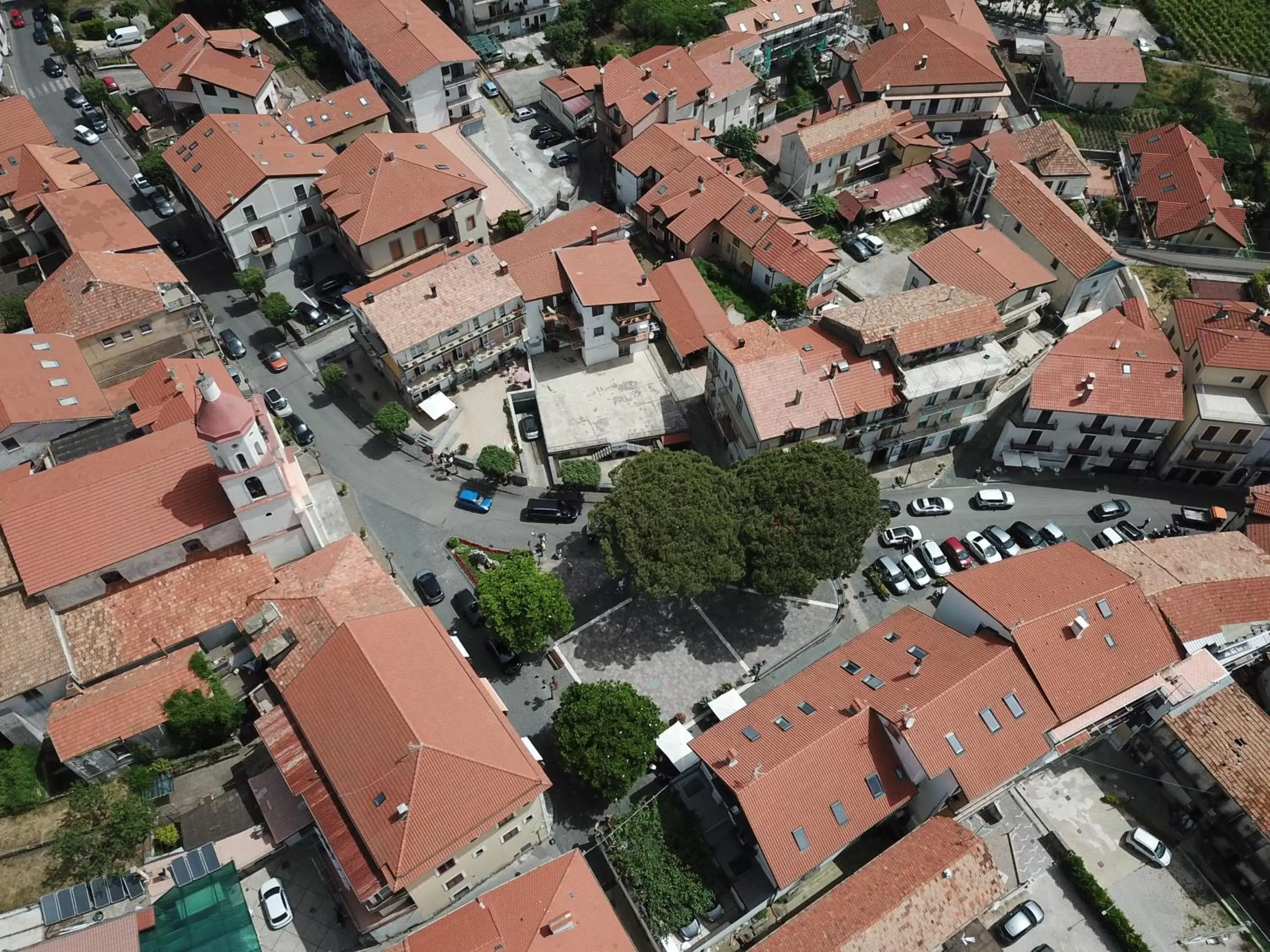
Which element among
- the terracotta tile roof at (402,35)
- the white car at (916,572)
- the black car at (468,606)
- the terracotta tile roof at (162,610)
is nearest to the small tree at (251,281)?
the terracotta tile roof at (402,35)

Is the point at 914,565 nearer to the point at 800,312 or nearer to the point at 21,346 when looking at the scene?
the point at 800,312

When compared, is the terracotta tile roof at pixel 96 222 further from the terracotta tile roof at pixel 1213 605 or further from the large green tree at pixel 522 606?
the terracotta tile roof at pixel 1213 605

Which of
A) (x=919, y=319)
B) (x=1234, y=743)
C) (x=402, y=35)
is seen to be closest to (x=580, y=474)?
(x=919, y=319)

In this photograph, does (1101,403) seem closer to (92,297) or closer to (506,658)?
(506,658)

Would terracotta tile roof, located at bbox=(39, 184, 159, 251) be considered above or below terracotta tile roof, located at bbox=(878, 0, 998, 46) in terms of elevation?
below

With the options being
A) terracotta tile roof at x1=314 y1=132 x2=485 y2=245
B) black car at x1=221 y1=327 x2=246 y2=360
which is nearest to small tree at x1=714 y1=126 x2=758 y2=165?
terracotta tile roof at x1=314 y1=132 x2=485 y2=245

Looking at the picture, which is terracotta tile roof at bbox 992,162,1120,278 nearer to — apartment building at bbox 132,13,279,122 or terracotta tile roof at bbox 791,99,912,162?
terracotta tile roof at bbox 791,99,912,162

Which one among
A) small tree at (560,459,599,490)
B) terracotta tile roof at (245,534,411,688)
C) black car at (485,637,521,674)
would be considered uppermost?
terracotta tile roof at (245,534,411,688)
